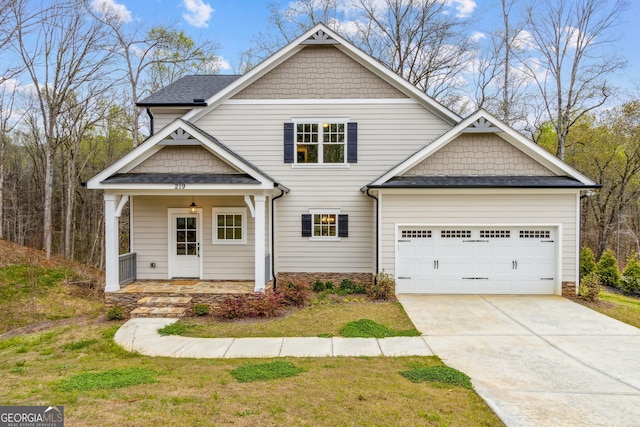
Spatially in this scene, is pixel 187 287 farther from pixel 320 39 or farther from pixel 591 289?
pixel 591 289

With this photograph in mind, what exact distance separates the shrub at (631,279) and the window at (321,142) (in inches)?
422

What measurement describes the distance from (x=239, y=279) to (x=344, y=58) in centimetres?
798

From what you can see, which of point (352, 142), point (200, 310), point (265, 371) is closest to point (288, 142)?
point (352, 142)

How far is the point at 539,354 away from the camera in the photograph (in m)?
6.36

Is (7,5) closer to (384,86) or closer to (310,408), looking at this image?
(384,86)

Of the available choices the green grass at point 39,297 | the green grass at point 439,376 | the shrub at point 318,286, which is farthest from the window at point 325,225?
the green grass at point 439,376

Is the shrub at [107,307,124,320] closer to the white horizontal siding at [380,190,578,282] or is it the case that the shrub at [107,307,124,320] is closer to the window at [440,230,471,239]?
the white horizontal siding at [380,190,578,282]

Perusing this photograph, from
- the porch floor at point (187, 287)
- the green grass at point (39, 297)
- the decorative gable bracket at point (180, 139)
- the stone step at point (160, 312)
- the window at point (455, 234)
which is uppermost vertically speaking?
the decorative gable bracket at point (180, 139)

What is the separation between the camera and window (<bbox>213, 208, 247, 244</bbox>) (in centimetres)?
1127

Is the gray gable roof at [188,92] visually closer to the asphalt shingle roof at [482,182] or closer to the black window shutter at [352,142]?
the black window shutter at [352,142]

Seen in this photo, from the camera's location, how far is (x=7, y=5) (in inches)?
492

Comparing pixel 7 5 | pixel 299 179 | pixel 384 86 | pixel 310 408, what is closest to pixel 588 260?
pixel 384 86

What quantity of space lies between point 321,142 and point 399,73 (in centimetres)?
1132

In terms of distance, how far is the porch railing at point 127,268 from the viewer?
1030 centimetres
